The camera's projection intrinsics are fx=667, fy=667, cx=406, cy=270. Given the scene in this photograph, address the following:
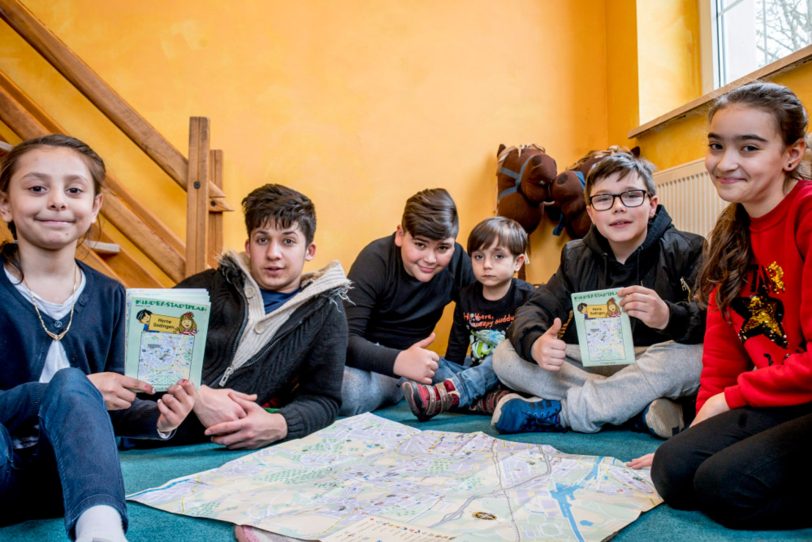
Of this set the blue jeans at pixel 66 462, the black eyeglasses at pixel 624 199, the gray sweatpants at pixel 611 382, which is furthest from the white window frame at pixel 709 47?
the blue jeans at pixel 66 462

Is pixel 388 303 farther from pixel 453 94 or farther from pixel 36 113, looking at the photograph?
pixel 36 113

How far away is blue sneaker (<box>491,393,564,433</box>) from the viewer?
1.81 metres

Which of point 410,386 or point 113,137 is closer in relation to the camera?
point 410,386

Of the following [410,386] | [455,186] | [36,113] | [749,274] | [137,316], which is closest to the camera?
[749,274]

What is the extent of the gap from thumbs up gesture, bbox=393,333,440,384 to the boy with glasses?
221 millimetres

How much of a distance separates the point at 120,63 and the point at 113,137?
357mm

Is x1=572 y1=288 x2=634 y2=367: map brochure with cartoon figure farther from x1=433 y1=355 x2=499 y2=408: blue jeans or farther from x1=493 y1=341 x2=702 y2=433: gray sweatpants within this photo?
x1=433 y1=355 x2=499 y2=408: blue jeans

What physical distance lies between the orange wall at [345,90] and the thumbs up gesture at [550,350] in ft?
4.75

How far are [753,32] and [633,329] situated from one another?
1.58 m

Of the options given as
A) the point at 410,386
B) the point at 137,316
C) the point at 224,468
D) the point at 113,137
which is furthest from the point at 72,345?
the point at 113,137

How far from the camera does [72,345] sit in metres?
1.32

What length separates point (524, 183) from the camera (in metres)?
3.02

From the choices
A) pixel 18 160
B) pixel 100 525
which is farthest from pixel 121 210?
pixel 100 525

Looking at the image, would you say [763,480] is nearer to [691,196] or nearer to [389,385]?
[389,385]
